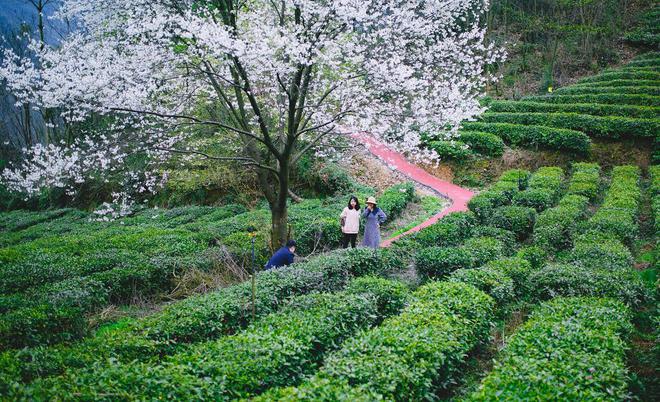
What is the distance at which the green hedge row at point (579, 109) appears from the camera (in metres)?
22.6

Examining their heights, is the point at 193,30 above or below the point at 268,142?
above

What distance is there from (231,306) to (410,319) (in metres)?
2.99

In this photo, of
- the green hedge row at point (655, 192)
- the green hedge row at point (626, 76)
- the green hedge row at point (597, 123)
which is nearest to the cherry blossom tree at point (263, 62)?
the green hedge row at point (655, 192)

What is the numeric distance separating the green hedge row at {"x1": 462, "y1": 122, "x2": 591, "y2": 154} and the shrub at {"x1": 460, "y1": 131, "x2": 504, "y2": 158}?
33.6 inches

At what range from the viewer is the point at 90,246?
13.1 meters

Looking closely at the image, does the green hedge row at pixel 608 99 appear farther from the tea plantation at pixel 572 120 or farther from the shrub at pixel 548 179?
the shrub at pixel 548 179

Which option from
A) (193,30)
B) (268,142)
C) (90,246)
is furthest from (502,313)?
(90,246)

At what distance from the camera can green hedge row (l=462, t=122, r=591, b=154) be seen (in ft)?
71.8

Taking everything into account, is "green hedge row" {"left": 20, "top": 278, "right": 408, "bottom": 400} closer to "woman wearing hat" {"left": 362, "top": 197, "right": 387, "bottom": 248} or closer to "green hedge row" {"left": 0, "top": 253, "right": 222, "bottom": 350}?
"green hedge row" {"left": 0, "top": 253, "right": 222, "bottom": 350}

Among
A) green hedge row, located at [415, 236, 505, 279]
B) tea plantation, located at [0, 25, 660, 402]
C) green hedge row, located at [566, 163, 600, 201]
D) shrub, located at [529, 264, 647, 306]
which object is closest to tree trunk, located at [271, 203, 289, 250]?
tea plantation, located at [0, 25, 660, 402]

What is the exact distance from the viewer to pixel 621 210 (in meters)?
13.1

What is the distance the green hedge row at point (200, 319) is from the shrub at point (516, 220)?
17.3ft

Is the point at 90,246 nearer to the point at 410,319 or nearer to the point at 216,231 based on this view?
the point at 216,231

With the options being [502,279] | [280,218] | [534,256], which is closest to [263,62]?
[280,218]
